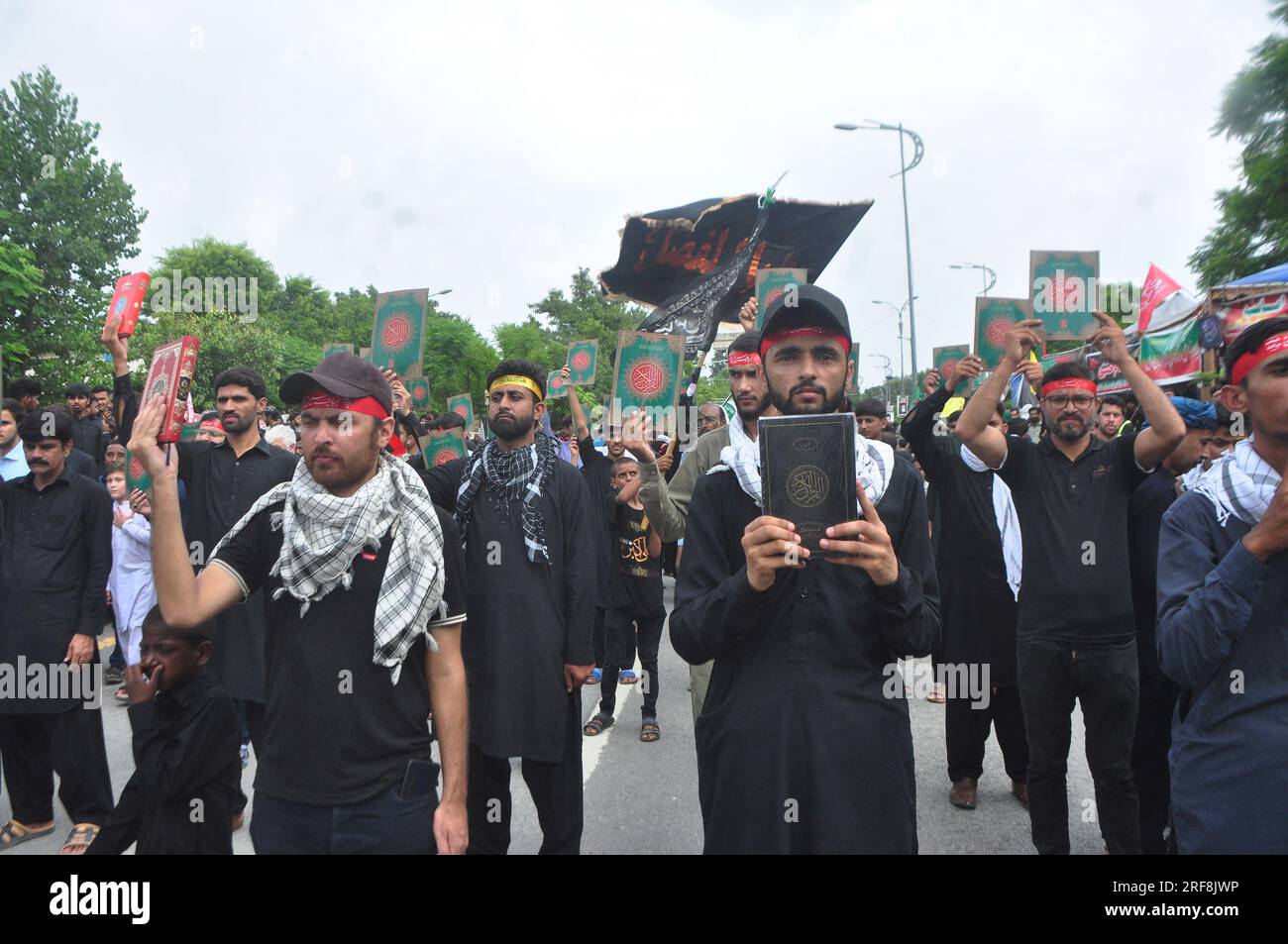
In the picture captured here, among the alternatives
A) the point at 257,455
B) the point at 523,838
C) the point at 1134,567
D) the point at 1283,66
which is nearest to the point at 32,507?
the point at 257,455

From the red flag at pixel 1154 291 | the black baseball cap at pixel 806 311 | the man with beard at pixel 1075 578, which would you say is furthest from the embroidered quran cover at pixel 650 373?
the red flag at pixel 1154 291

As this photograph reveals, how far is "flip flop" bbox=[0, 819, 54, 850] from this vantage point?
4.24 meters

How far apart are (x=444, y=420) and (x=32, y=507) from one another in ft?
11.9

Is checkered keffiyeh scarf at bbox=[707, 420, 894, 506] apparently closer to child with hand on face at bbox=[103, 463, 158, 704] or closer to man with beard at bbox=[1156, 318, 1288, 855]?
man with beard at bbox=[1156, 318, 1288, 855]

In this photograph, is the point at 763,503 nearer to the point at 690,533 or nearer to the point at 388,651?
the point at 690,533

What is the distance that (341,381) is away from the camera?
92.9 inches

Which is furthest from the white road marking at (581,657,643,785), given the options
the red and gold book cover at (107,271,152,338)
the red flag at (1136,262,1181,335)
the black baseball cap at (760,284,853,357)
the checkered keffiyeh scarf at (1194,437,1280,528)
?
the red flag at (1136,262,1181,335)

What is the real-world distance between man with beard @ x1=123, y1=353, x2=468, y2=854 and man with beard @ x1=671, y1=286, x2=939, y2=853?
2.62 ft

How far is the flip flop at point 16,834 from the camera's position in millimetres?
4242

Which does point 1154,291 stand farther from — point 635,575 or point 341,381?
point 341,381

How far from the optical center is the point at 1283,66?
916cm

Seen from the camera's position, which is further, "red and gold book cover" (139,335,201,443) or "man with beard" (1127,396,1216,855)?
"man with beard" (1127,396,1216,855)

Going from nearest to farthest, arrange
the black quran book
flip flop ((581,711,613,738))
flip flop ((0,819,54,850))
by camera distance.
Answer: the black quran book → flip flop ((0,819,54,850)) → flip flop ((581,711,613,738))

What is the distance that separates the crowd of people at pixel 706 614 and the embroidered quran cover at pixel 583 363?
3334 millimetres
